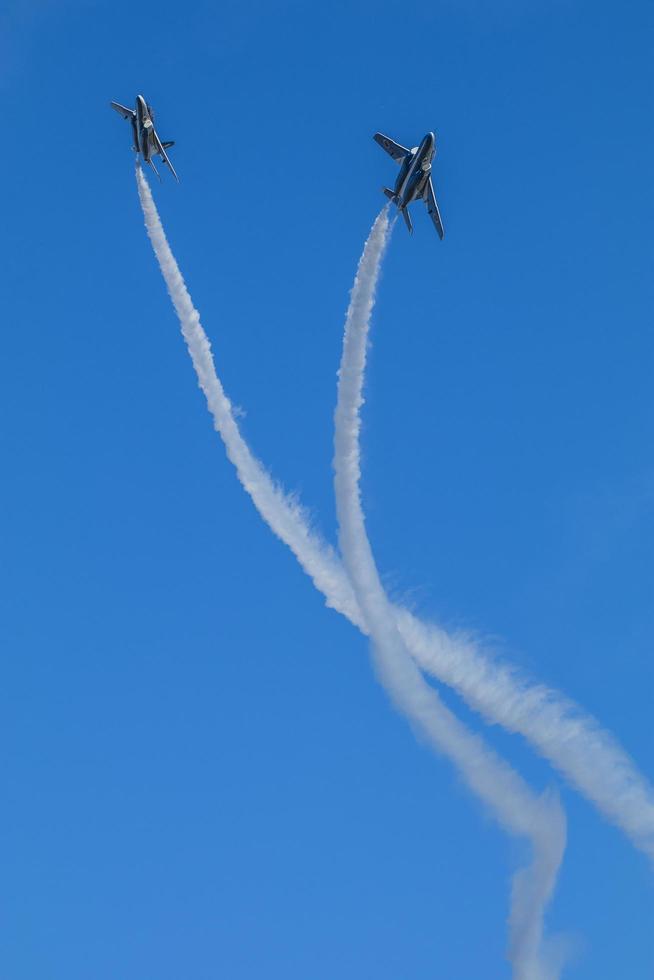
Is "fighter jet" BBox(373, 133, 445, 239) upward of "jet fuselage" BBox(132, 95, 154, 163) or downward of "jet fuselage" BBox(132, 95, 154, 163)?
upward

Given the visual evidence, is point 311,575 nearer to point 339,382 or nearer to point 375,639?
point 375,639

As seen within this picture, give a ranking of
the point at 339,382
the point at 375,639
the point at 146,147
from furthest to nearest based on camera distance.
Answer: the point at 146,147
the point at 339,382
the point at 375,639

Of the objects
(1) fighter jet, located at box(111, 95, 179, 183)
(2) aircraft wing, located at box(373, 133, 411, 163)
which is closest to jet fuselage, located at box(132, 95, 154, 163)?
(1) fighter jet, located at box(111, 95, 179, 183)

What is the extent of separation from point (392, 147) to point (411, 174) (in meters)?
3.62

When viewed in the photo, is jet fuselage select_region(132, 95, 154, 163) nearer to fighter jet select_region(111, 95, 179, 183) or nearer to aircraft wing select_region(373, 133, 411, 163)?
fighter jet select_region(111, 95, 179, 183)

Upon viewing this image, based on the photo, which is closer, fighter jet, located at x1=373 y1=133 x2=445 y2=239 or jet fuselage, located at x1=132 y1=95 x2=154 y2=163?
fighter jet, located at x1=373 y1=133 x2=445 y2=239

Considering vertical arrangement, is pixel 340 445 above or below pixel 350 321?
below

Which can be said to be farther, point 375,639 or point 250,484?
point 250,484

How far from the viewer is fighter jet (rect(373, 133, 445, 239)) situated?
6450 cm

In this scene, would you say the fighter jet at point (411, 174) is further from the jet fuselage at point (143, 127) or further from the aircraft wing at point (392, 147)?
the jet fuselage at point (143, 127)

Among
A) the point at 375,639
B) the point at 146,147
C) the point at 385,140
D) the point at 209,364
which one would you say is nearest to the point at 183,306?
the point at 209,364

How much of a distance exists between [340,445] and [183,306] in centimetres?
1297

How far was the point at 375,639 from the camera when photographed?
61.4 metres

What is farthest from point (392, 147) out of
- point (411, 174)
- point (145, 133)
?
point (145, 133)
